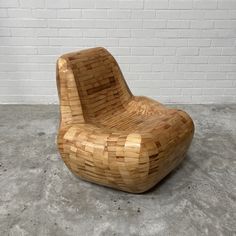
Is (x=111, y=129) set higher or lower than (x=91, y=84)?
lower

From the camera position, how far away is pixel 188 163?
2.30m

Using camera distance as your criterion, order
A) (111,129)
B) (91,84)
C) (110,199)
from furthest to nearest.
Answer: (91,84) → (111,129) → (110,199)

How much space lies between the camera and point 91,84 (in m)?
2.19

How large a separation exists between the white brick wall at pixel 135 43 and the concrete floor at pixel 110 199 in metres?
1.05

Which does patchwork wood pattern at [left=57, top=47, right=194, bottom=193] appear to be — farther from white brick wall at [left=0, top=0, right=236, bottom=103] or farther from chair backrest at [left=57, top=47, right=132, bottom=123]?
white brick wall at [left=0, top=0, right=236, bottom=103]

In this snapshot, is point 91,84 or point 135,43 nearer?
point 91,84

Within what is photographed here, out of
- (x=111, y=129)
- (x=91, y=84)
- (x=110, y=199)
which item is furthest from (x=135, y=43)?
(x=110, y=199)

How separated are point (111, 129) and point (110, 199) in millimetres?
465

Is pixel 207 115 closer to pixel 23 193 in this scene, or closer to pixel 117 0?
pixel 117 0

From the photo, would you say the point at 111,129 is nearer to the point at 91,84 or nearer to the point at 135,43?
the point at 91,84

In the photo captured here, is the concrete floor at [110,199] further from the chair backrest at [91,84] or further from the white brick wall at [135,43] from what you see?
the white brick wall at [135,43]

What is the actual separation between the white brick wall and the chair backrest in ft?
3.33

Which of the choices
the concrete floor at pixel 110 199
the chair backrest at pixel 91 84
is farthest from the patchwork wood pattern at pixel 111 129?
the concrete floor at pixel 110 199

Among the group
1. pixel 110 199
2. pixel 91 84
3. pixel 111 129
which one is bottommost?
pixel 110 199
